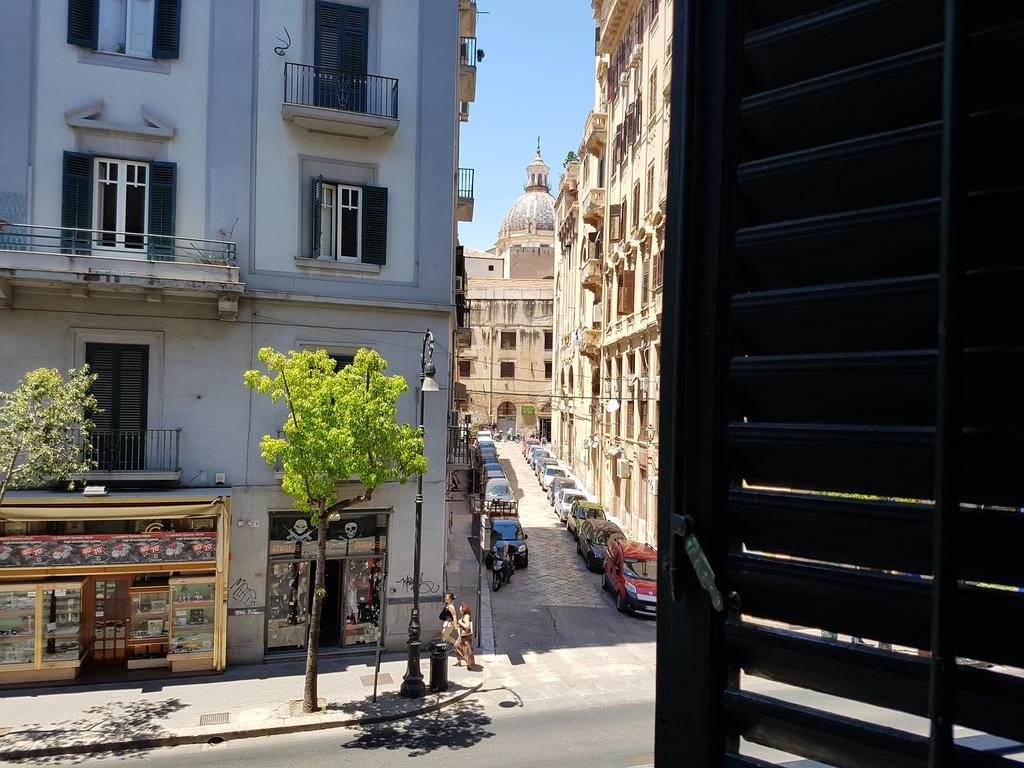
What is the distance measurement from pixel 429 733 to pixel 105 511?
25.4 ft

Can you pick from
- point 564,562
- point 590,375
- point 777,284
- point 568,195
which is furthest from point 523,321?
point 777,284

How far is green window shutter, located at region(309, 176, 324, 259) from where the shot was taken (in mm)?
16219

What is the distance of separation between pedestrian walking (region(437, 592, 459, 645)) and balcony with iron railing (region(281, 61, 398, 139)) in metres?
10.5

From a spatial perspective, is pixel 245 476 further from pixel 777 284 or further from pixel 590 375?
pixel 590 375

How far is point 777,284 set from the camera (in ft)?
5.52

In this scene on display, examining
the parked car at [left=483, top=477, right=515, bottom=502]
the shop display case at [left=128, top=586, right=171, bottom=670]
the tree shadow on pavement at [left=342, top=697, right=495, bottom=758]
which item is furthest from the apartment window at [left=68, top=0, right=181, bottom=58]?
the parked car at [left=483, top=477, right=515, bottom=502]

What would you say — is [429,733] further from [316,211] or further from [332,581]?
[316,211]

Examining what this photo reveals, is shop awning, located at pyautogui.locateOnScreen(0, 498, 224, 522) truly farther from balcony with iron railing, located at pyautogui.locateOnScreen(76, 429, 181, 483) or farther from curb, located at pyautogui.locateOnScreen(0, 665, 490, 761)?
curb, located at pyautogui.locateOnScreen(0, 665, 490, 761)

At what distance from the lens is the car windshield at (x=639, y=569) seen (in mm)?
20641

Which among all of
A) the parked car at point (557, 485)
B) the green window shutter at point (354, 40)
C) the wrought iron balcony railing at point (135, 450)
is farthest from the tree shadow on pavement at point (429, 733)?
the parked car at point (557, 485)

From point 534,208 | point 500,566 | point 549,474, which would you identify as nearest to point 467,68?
point 500,566

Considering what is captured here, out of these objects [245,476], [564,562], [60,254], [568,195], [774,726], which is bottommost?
[564,562]

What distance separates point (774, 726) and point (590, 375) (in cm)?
4303

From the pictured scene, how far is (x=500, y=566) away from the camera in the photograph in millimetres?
22906
